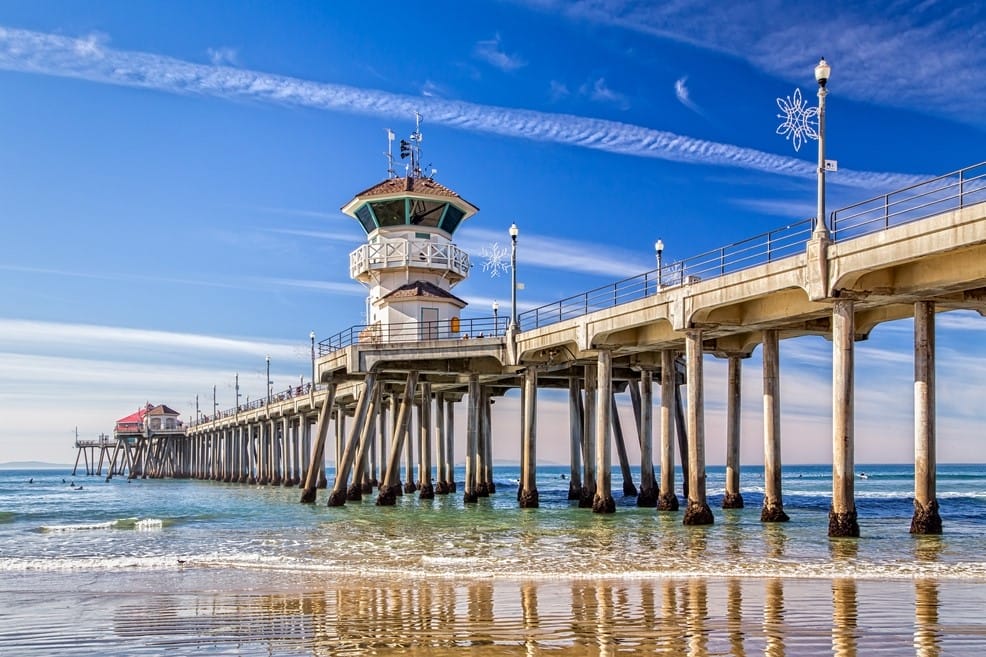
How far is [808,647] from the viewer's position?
9.79m

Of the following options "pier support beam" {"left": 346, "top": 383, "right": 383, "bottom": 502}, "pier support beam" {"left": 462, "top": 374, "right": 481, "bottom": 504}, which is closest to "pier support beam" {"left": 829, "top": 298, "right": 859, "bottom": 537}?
"pier support beam" {"left": 462, "top": 374, "right": 481, "bottom": 504}

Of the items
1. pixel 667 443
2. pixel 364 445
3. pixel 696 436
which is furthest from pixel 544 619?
pixel 364 445

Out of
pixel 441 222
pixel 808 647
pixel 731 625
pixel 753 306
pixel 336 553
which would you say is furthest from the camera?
pixel 441 222

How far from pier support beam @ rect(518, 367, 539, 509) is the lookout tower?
7513mm

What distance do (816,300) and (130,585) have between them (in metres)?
14.9

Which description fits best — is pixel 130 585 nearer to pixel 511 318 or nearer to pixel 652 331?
pixel 652 331

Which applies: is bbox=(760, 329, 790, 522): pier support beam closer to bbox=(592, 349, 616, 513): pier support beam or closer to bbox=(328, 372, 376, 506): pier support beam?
bbox=(592, 349, 616, 513): pier support beam

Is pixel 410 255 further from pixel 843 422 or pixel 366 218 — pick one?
pixel 843 422

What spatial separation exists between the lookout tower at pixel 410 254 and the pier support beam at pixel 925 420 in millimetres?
24526

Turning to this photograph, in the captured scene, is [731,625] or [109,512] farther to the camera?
[109,512]

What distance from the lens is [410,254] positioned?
149ft

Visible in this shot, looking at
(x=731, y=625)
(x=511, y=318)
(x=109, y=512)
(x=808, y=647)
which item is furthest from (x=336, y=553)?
(x=109, y=512)

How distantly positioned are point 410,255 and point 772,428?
855 inches

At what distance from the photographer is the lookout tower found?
4447cm
